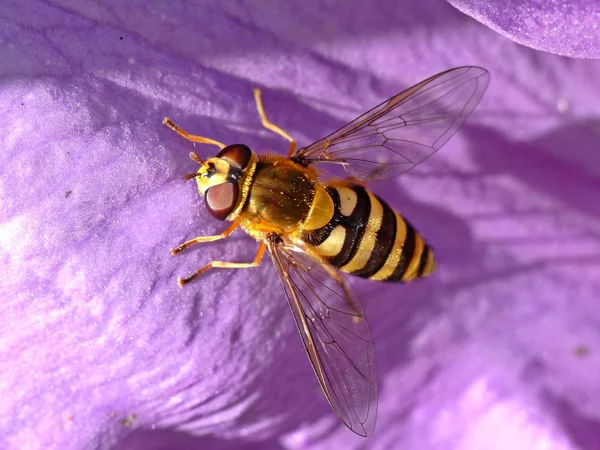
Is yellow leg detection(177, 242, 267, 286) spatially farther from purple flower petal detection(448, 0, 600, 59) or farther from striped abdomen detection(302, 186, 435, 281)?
purple flower petal detection(448, 0, 600, 59)

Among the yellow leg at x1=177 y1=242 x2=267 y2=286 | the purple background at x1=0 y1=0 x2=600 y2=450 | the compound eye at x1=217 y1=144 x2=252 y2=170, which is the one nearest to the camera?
the purple background at x1=0 y1=0 x2=600 y2=450

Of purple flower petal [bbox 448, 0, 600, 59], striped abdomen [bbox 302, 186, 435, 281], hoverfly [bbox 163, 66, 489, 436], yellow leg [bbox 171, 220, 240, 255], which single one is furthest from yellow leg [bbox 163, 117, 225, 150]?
purple flower petal [bbox 448, 0, 600, 59]

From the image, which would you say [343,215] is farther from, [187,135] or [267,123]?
[187,135]

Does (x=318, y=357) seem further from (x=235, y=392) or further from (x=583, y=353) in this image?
(x=583, y=353)

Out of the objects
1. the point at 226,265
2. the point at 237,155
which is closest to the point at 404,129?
the point at 237,155

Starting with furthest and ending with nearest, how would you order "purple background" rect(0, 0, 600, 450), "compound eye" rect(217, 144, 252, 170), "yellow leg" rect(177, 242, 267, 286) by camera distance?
"compound eye" rect(217, 144, 252, 170), "yellow leg" rect(177, 242, 267, 286), "purple background" rect(0, 0, 600, 450)

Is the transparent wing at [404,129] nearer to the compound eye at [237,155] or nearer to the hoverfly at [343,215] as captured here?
the hoverfly at [343,215]
